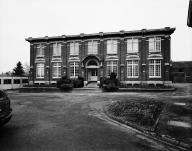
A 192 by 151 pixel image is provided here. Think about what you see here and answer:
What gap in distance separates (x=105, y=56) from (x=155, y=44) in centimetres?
887

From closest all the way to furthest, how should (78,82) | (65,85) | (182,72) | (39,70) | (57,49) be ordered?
(65,85) → (78,82) → (57,49) → (39,70) → (182,72)

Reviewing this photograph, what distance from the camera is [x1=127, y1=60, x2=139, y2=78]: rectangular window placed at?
82.1 ft

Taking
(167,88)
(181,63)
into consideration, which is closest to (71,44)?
(167,88)

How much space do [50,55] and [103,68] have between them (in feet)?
36.7

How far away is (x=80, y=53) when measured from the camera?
2731 centimetres

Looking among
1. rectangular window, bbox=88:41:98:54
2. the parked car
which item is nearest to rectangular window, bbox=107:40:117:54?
rectangular window, bbox=88:41:98:54

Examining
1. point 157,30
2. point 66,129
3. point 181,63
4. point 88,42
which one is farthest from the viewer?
point 181,63

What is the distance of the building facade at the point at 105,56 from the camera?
78.9 feet

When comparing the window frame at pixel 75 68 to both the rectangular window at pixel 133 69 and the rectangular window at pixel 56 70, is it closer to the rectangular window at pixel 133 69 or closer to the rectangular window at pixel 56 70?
the rectangular window at pixel 56 70

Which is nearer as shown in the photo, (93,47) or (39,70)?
(93,47)

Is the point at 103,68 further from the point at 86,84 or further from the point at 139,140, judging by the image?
the point at 139,140

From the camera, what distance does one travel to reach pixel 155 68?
79.3 feet

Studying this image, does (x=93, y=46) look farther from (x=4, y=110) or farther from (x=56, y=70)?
(x=4, y=110)

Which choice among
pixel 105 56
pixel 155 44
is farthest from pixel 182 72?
pixel 105 56
